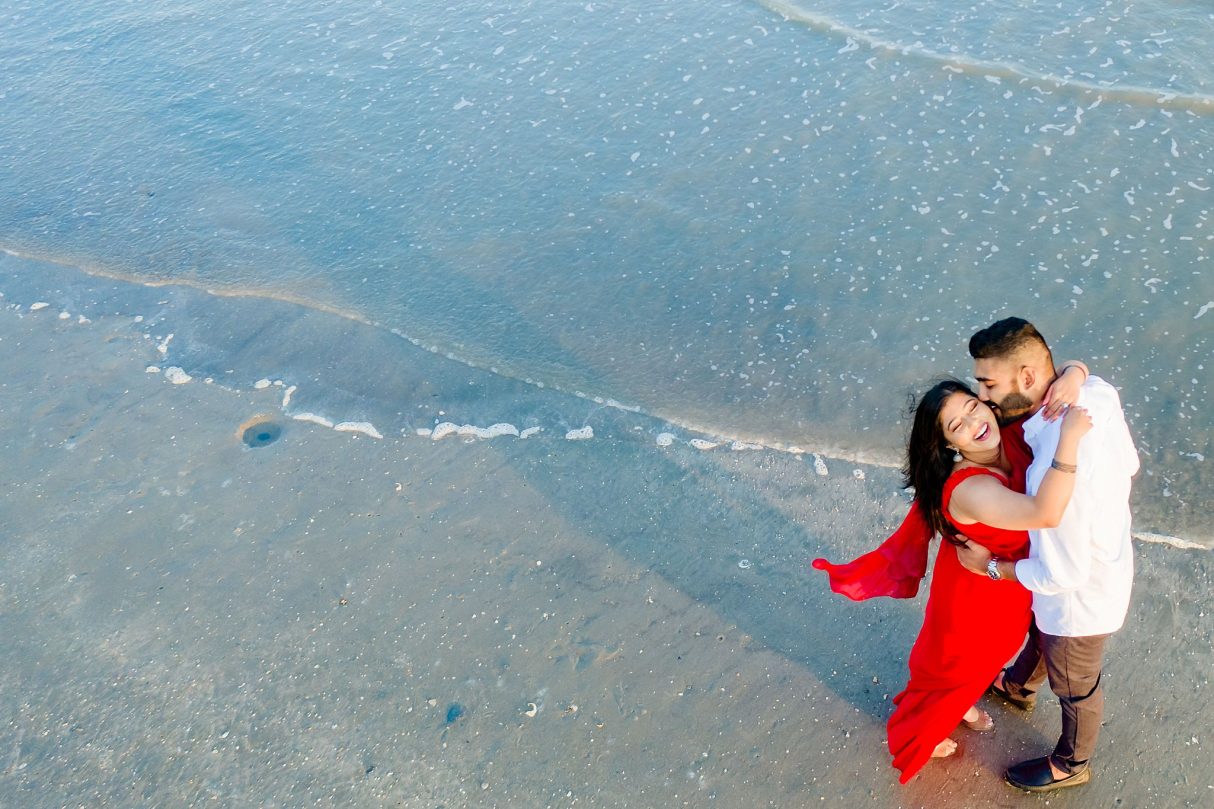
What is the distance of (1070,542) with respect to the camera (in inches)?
107

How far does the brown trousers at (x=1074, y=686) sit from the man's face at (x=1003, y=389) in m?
0.74

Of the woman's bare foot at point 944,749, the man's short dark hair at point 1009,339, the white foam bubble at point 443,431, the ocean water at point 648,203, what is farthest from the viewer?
the ocean water at point 648,203

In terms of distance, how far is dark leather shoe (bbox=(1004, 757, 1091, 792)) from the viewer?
3305 millimetres

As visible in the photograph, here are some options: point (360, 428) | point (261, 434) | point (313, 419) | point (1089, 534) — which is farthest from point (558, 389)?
point (1089, 534)

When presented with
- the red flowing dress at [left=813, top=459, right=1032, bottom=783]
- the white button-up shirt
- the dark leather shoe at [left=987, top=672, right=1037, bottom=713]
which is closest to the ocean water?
the dark leather shoe at [left=987, top=672, right=1037, bottom=713]

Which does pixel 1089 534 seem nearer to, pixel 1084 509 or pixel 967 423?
pixel 1084 509

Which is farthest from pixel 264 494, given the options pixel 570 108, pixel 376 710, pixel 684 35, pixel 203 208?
pixel 684 35

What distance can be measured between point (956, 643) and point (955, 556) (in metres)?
0.32

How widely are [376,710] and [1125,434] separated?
115 inches

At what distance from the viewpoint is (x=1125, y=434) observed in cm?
285

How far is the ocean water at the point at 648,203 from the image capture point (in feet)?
17.7

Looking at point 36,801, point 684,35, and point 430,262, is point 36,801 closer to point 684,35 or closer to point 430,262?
point 430,262

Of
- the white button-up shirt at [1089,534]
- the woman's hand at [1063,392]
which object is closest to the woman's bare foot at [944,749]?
the white button-up shirt at [1089,534]

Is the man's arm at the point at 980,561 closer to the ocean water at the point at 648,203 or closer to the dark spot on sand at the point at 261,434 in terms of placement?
the ocean water at the point at 648,203
